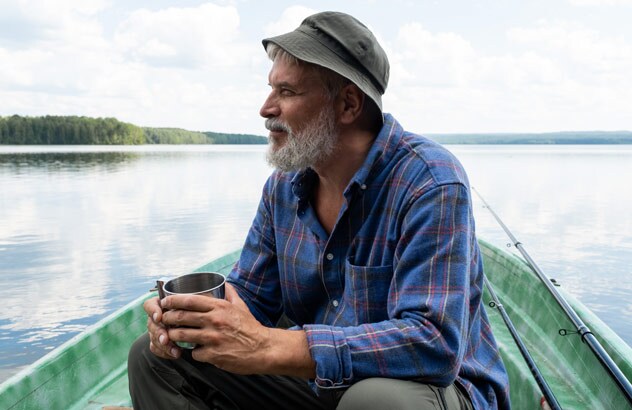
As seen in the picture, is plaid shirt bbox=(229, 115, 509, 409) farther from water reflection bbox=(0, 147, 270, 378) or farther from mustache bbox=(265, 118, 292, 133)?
water reflection bbox=(0, 147, 270, 378)

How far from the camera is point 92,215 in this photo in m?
17.4

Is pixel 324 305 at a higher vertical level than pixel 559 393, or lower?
higher

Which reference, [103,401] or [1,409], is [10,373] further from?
[1,409]

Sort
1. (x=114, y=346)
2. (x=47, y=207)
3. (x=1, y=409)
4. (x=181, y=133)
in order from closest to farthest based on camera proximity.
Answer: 1. (x=1, y=409)
2. (x=114, y=346)
3. (x=47, y=207)
4. (x=181, y=133)

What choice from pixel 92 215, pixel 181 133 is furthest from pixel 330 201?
pixel 181 133

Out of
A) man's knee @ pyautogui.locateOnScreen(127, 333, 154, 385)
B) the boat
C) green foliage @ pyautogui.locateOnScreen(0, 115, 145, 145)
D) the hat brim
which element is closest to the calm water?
the boat

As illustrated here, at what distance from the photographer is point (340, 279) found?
2.01m

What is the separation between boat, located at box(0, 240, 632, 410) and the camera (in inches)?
Answer: 97.3

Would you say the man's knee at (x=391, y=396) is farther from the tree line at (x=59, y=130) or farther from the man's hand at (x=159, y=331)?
the tree line at (x=59, y=130)

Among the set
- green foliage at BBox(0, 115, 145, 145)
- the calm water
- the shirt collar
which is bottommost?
the calm water

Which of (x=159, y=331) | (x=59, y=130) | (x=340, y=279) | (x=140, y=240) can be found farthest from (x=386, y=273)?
(x=59, y=130)

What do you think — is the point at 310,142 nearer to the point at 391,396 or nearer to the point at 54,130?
the point at 391,396

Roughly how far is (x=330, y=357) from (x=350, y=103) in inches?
41.2

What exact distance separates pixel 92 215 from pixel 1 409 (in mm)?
16490
